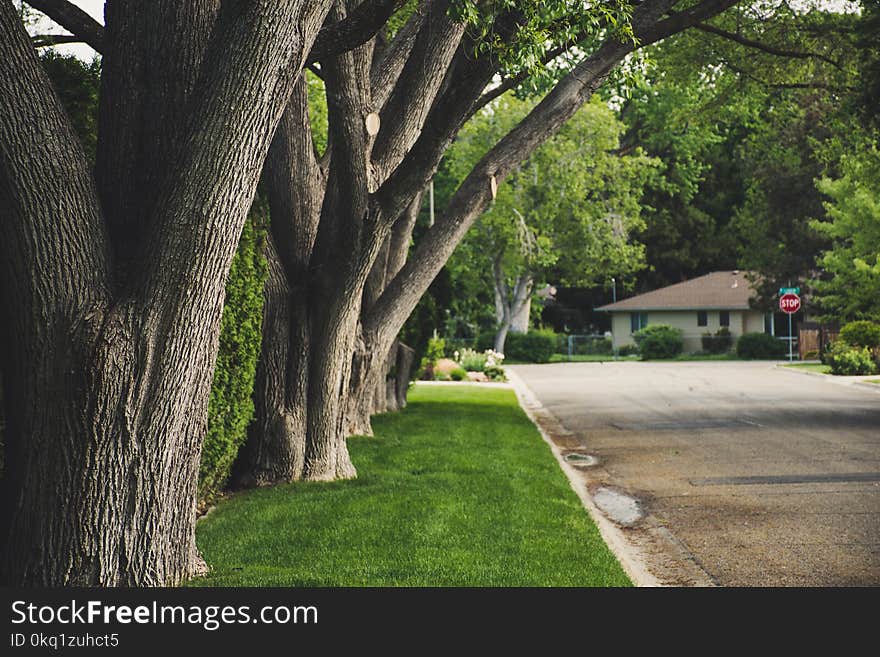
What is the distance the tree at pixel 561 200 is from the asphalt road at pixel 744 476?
2407 centimetres

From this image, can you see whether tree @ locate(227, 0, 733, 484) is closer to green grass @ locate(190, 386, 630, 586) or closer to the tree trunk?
the tree trunk

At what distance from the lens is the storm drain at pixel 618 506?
10.6 meters

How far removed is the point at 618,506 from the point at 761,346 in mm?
48557

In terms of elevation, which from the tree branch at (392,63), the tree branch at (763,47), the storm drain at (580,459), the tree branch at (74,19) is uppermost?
the tree branch at (763,47)

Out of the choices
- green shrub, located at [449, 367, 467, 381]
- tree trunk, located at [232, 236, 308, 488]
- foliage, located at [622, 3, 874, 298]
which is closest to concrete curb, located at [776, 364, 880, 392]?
foliage, located at [622, 3, 874, 298]

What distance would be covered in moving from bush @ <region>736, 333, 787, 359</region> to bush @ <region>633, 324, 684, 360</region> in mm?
4576

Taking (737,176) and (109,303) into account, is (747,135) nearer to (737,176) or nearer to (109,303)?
(737,176)

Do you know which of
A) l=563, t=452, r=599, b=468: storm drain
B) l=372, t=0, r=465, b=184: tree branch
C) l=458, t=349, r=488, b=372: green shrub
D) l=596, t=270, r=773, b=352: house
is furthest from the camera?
l=596, t=270, r=773, b=352: house

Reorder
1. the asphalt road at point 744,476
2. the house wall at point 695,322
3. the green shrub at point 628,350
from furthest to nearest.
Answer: the green shrub at point 628,350, the house wall at point 695,322, the asphalt road at point 744,476

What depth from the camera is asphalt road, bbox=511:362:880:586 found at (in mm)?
8258

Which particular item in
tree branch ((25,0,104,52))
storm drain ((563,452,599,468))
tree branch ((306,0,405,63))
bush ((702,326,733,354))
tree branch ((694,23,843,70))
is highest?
tree branch ((694,23,843,70))

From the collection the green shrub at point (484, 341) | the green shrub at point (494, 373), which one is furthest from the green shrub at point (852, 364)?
the green shrub at point (484, 341)

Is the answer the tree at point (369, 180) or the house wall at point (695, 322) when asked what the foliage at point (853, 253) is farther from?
the tree at point (369, 180)

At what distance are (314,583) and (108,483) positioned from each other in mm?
1405
